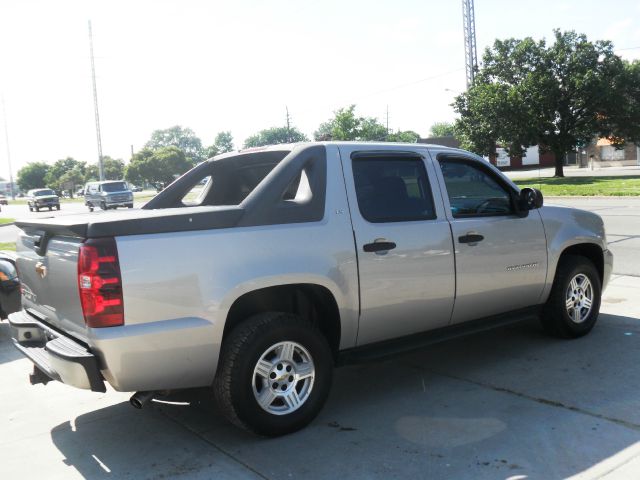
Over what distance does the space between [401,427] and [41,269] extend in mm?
2482

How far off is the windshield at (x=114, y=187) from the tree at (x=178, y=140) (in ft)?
492

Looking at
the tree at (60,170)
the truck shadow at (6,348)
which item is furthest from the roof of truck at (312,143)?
the tree at (60,170)

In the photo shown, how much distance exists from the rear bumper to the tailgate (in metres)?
0.06

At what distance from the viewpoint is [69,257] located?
136 inches

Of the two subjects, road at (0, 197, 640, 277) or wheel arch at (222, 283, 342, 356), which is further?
road at (0, 197, 640, 277)

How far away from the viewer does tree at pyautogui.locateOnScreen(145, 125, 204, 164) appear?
188250 millimetres

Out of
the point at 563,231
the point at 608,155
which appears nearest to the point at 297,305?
the point at 563,231

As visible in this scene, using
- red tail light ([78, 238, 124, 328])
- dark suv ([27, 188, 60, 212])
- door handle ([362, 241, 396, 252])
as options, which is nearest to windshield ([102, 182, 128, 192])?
dark suv ([27, 188, 60, 212])

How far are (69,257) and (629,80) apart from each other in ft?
143

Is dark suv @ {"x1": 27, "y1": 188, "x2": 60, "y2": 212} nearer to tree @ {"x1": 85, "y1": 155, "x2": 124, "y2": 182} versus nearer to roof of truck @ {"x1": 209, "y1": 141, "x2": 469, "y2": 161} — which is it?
Result: roof of truck @ {"x1": 209, "y1": 141, "x2": 469, "y2": 161}

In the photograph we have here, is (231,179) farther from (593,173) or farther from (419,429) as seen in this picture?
(593,173)

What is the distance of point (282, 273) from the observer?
368 cm

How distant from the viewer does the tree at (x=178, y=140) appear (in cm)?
18825

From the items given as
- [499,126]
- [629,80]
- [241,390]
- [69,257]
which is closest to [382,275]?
[241,390]
